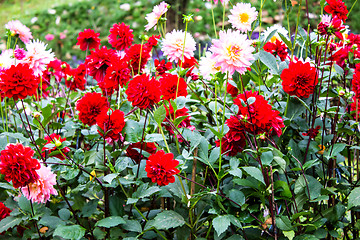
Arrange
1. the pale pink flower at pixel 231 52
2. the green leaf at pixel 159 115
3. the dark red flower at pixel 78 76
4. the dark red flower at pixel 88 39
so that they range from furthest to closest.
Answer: the dark red flower at pixel 78 76, the dark red flower at pixel 88 39, the green leaf at pixel 159 115, the pale pink flower at pixel 231 52

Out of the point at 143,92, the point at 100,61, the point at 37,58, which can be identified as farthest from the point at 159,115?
the point at 37,58

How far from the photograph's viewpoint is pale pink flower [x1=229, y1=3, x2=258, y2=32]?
1.33 m

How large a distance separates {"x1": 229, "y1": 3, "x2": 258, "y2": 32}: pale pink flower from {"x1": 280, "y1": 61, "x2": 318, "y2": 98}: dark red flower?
0.25 metres

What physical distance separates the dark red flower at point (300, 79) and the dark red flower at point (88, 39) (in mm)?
893

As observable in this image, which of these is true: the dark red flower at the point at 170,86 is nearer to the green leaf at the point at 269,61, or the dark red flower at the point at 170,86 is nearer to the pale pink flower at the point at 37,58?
the green leaf at the point at 269,61

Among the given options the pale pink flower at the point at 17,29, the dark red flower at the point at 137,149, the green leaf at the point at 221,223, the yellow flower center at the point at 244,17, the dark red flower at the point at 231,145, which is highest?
the yellow flower center at the point at 244,17

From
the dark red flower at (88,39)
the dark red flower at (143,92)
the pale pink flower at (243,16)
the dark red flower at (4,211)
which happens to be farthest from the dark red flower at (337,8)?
the dark red flower at (4,211)

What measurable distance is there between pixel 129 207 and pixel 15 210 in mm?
405

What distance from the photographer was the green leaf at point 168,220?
1.14 meters

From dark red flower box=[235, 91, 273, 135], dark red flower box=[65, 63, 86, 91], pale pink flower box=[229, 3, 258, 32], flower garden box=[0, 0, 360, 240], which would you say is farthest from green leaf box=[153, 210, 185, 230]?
dark red flower box=[65, 63, 86, 91]

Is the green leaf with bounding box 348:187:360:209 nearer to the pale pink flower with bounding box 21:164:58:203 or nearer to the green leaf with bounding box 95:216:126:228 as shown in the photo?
the green leaf with bounding box 95:216:126:228

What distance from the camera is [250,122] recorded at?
1092 millimetres

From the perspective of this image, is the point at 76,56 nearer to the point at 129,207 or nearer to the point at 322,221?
the point at 129,207

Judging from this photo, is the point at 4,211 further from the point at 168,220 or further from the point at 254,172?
the point at 254,172
